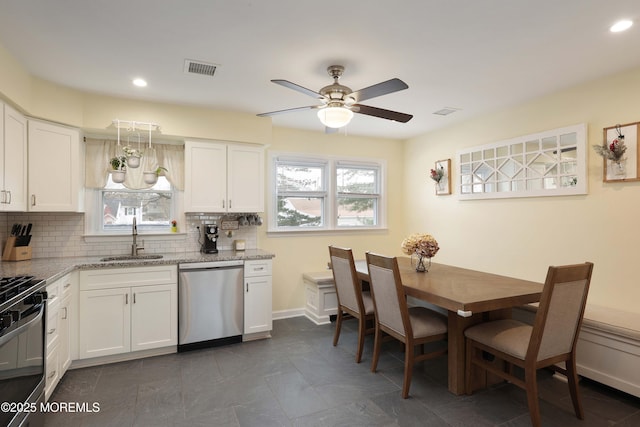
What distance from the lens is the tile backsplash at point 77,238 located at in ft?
10.8

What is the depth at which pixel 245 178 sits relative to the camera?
12.8 feet

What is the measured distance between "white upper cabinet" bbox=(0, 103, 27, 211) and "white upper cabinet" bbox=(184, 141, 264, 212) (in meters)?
1.32

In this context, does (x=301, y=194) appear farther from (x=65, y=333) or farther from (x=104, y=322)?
(x=65, y=333)

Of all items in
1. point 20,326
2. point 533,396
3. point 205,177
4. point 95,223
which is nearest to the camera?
point 20,326

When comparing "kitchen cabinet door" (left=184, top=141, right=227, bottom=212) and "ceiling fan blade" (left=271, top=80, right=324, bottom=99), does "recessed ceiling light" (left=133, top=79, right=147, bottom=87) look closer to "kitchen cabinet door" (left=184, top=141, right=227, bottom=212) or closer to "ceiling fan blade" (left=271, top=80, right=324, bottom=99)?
"kitchen cabinet door" (left=184, top=141, right=227, bottom=212)

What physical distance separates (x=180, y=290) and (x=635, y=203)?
4042 mm

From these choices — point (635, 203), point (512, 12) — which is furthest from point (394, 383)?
point (512, 12)

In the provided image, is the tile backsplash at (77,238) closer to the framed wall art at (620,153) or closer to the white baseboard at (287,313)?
the white baseboard at (287,313)

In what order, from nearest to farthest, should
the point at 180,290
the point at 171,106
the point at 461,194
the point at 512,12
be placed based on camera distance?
the point at 512,12
the point at 180,290
the point at 171,106
the point at 461,194

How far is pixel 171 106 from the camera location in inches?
140

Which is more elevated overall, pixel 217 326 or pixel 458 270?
pixel 458 270

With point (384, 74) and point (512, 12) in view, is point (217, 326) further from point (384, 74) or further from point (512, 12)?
point (512, 12)

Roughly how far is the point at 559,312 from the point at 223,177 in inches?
128

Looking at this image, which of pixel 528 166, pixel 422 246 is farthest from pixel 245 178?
pixel 528 166
